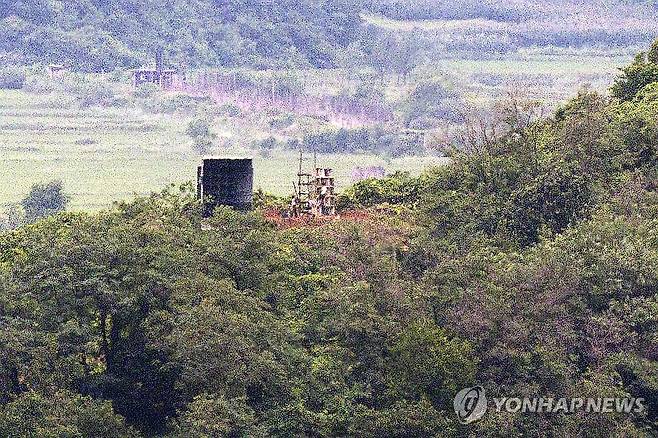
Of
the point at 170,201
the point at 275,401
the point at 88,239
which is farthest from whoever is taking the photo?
the point at 170,201

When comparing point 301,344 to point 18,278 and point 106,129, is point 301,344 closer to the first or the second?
point 18,278

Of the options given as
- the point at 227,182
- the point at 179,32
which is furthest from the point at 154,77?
the point at 227,182

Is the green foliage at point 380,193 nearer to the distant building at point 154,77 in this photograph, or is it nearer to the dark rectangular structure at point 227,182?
the dark rectangular structure at point 227,182

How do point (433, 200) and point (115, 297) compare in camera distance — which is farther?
point (433, 200)

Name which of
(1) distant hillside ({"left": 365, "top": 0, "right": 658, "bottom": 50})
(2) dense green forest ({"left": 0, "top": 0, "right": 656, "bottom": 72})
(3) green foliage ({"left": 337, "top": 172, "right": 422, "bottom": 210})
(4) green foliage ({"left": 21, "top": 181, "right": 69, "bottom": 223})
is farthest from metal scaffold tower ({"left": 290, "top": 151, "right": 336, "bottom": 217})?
(1) distant hillside ({"left": 365, "top": 0, "right": 658, "bottom": 50})

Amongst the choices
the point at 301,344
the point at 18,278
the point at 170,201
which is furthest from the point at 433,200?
the point at 18,278

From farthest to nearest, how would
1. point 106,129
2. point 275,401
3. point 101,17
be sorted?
point 101,17
point 106,129
point 275,401

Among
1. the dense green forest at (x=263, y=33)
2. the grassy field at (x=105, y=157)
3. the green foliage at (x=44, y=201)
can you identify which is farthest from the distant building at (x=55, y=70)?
the green foliage at (x=44, y=201)

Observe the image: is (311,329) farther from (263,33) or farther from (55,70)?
(263,33)
